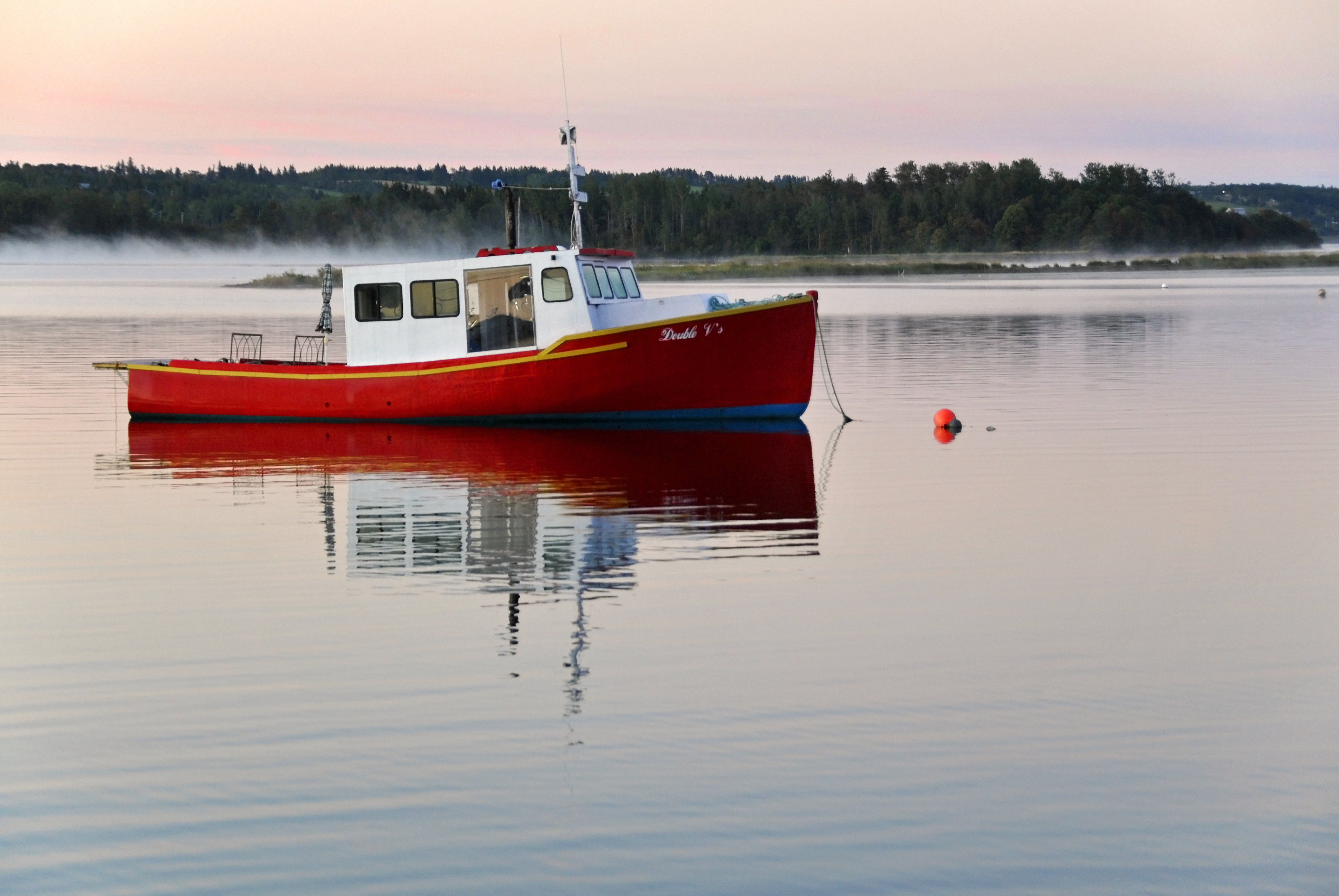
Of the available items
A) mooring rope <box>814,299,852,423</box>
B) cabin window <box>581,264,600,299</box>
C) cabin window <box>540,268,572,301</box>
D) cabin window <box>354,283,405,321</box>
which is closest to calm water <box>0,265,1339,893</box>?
cabin window <box>540,268,572,301</box>

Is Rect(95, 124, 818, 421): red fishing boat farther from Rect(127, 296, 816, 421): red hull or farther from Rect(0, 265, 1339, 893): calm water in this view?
Rect(0, 265, 1339, 893): calm water

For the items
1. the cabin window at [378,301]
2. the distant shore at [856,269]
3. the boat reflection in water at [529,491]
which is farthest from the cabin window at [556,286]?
the distant shore at [856,269]

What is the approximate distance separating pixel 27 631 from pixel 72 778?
3993 millimetres

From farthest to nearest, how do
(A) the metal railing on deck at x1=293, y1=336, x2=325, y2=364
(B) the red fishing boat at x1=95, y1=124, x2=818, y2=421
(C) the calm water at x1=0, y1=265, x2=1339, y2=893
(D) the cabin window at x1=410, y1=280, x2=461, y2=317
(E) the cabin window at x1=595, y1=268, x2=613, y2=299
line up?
(A) the metal railing on deck at x1=293, y1=336, x2=325, y2=364, (E) the cabin window at x1=595, y1=268, x2=613, y2=299, (D) the cabin window at x1=410, y1=280, x2=461, y2=317, (B) the red fishing boat at x1=95, y1=124, x2=818, y2=421, (C) the calm water at x1=0, y1=265, x2=1339, y2=893

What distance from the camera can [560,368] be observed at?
2816 centimetres

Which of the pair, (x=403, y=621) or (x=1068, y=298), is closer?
(x=403, y=621)

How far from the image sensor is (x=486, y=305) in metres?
28.0

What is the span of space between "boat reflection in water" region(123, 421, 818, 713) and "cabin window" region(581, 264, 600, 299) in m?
2.46

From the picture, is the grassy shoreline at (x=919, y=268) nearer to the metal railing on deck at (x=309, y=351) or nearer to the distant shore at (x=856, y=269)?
the distant shore at (x=856, y=269)

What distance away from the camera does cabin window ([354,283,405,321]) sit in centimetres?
2834

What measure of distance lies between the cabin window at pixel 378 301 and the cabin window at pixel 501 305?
127 centimetres

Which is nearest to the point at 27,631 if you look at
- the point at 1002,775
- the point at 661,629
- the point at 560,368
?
the point at 661,629

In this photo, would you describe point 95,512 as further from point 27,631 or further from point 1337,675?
point 1337,675

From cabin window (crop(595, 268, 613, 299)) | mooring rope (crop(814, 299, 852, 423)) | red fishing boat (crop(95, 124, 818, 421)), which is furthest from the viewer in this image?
mooring rope (crop(814, 299, 852, 423))
